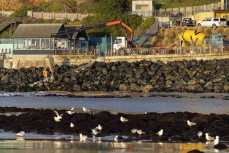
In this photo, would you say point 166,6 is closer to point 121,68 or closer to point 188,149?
point 121,68

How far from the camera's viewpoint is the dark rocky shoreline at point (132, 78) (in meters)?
58.3

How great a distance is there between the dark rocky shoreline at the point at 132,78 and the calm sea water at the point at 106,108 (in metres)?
4.46

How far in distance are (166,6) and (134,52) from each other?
25.3 metres

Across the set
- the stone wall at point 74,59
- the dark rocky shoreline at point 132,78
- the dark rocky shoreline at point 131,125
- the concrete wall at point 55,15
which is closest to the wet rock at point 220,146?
the dark rocky shoreline at point 131,125

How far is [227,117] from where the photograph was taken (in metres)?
35.5

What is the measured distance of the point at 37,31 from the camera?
75812 millimetres

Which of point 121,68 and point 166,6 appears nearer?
point 121,68

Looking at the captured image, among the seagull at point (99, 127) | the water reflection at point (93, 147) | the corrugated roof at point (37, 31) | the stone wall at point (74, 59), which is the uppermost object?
the corrugated roof at point (37, 31)

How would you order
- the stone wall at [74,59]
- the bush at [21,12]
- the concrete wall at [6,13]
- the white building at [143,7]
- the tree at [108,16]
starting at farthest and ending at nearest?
the concrete wall at [6,13] → the bush at [21,12] → the white building at [143,7] → the tree at [108,16] → the stone wall at [74,59]

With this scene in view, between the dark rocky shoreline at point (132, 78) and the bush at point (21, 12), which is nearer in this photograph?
the dark rocky shoreline at point (132, 78)

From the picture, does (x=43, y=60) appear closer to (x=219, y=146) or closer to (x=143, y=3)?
(x=143, y=3)

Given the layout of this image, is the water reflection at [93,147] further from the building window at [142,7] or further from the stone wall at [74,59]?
the building window at [142,7]

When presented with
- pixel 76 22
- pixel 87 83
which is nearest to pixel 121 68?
pixel 87 83

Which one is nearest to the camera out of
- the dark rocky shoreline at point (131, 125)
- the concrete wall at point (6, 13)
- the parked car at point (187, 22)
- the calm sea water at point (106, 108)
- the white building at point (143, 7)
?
the calm sea water at point (106, 108)
